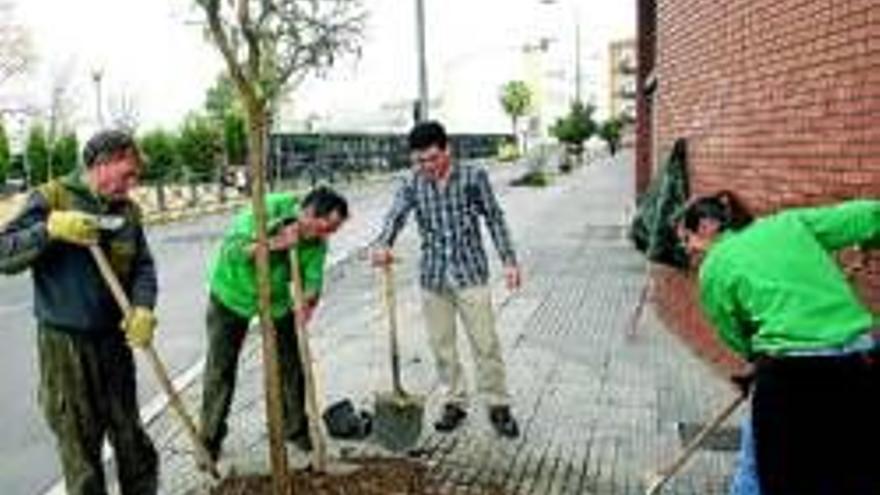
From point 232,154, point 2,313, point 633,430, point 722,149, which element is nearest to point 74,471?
point 633,430

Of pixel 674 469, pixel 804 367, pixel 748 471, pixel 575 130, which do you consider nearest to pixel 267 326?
pixel 674 469

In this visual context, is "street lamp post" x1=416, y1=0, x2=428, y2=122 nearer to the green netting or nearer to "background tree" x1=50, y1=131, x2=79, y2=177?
the green netting

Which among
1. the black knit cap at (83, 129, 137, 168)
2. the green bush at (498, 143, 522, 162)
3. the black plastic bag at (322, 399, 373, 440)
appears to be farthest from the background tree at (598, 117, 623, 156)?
the black knit cap at (83, 129, 137, 168)

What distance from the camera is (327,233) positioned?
7.91 meters

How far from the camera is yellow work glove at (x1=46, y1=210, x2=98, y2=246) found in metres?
6.33

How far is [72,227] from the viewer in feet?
20.7

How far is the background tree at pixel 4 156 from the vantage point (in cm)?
5011

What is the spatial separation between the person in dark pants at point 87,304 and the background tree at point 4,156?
146ft

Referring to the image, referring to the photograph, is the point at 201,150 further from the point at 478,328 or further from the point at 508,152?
the point at 478,328

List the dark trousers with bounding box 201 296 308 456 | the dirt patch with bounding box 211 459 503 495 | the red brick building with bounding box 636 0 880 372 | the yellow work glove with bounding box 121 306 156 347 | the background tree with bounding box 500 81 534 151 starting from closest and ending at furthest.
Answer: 1. the yellow work glove with bounding box 121 306 156 347
2. the red brick building with bounding box 636 0 880 372
3. the dirt patch with bounding box 211 459 503 495
4. the dark trousers with bounding box 201 296 308 456
5. the background tree with bounding box 500 81 534 151

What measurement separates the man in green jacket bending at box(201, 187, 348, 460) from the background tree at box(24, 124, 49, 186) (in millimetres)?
43344

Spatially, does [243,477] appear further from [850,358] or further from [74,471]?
[850,358]

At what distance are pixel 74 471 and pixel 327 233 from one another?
1.85 m

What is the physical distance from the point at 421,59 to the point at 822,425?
25.5 m
